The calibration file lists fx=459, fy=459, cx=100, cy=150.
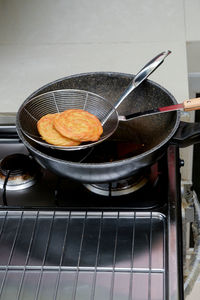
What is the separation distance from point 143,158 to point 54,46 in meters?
0.79

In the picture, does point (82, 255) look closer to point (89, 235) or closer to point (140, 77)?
point (89, 235)

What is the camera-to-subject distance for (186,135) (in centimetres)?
91

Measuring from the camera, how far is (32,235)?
2.95 feet

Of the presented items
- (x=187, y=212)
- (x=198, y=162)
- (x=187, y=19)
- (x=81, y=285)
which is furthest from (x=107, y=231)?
(x=187, y=19)

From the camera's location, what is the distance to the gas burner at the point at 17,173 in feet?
3.28

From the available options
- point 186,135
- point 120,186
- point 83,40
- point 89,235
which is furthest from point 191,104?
point 83,40

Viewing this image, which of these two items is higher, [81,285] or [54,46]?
[54,46]

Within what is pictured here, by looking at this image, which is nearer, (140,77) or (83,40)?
(140,77)

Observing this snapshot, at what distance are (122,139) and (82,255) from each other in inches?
11.3

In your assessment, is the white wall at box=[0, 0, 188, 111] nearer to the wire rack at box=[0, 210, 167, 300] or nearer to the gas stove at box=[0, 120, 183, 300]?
the gas stove at box=[0, 120, 183, 300]

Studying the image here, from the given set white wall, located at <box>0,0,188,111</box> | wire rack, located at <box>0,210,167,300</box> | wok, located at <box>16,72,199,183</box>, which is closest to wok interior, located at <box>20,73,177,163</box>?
wok, located at <box>16,72,199,183</box>

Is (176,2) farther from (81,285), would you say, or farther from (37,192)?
(81,285)

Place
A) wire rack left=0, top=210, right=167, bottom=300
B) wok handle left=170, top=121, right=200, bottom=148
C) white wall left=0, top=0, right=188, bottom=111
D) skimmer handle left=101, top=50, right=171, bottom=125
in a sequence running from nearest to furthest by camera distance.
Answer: wire rack left=0, top=210, right=167, bottom=300 → wok handle left=170, top=121, right=200, bottom=148 → skimmer handle left=101, top=50, right=171, bottom=125 → white wall left=0, top=0, right=188, bottom=111

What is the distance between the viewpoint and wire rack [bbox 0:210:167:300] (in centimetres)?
79
